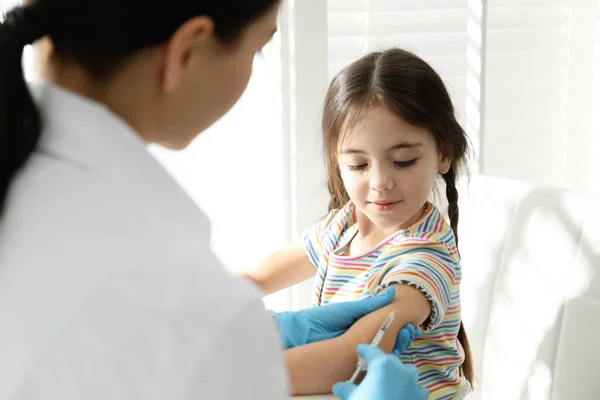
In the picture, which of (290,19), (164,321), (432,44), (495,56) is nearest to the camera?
(164,321)

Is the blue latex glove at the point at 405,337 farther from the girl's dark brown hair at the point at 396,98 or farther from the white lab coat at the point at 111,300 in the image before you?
the white lab coat at the point at 111,300

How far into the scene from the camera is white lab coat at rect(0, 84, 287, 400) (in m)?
0.54

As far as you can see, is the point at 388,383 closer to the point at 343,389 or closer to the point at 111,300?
the point at 343,389

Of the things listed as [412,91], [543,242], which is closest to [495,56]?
[543,242]

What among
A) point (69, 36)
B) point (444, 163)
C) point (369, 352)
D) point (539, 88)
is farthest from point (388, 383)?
point (539, 88)

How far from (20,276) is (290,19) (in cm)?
142

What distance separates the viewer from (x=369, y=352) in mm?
1131

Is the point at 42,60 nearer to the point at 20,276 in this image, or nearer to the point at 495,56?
the point at 20,276

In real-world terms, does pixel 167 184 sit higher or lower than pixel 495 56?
lower

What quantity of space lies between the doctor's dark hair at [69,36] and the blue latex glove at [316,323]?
0.73 meters

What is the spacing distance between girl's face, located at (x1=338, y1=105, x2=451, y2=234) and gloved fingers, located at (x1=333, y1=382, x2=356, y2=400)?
13.9 inches

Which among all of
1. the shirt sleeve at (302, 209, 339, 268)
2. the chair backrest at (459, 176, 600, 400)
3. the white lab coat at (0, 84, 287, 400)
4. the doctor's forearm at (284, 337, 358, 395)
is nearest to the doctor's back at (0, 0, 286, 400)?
Answer: the white lab coat at (0, 84, 287, 400)

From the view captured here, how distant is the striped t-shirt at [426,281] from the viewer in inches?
51.4

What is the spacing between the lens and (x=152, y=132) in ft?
2.36
